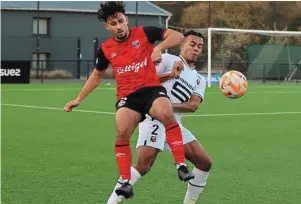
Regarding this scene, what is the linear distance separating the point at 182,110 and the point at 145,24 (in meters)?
45.1

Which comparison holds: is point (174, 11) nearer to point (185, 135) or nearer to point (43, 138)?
point (43, 138)

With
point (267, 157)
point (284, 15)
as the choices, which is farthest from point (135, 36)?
point (284, 15)

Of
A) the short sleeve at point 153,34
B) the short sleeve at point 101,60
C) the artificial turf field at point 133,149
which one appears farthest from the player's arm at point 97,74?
the artificial turf field at point 133,149

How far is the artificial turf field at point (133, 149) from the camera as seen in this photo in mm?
8555

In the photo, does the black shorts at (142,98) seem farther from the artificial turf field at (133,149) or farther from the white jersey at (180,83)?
the artificial turf field at (133,149)

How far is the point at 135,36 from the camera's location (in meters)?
7.27

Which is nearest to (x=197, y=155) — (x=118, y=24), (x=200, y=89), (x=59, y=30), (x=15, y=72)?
(x=200, y=89)

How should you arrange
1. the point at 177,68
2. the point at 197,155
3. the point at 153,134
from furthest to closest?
1. the point at 197,155
2. the point at 153,134
3. the point at 177,68

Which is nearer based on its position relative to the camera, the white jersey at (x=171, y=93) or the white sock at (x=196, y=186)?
the white jersey at (x=171, y=93)

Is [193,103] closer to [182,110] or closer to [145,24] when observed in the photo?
[182,110]

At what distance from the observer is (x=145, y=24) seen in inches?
2060

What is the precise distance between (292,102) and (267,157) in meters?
13.7

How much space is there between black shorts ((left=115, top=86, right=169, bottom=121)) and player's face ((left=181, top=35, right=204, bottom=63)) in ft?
2.36

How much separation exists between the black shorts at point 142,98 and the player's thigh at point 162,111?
0.07m
